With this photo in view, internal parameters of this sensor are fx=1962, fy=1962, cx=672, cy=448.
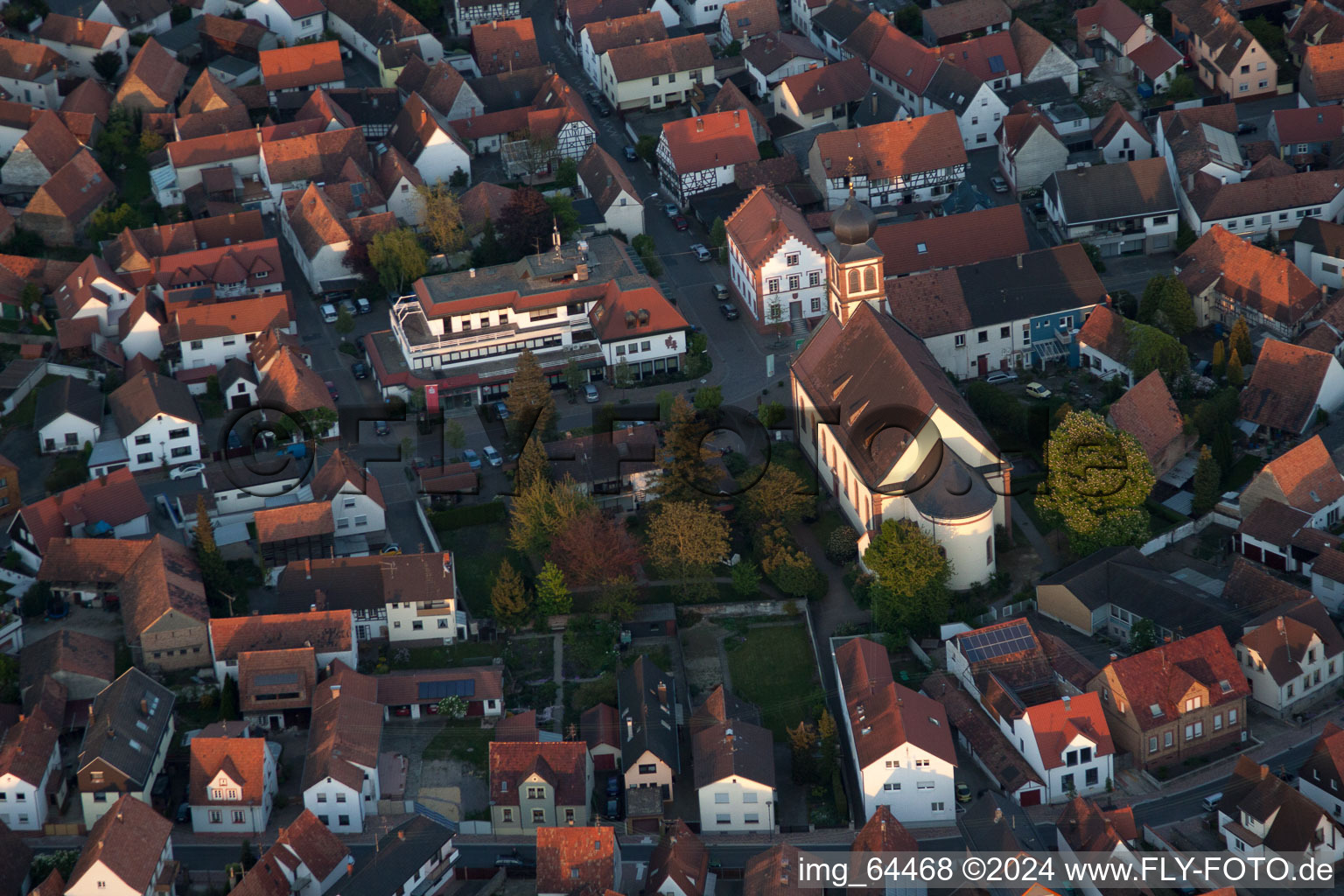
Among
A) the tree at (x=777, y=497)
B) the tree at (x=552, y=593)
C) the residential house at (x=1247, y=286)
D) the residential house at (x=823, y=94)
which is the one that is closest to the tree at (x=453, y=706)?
the tree at (x=552, y=593)

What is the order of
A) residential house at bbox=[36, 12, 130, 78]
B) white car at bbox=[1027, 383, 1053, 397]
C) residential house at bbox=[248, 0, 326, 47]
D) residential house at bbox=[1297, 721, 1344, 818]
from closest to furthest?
1. residential house at bbox=[1297, 721, 1344, 818]
2. white car at bbox=[1027, 383, 1053, 397]
3. residential house at bbox=[36, 12, 130, 78]
4. residential house at bbox=[248, 0, 326, 47]

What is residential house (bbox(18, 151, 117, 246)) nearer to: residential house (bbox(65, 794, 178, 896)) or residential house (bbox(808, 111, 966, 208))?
residential house (bbox(808, 111, 966, 208))

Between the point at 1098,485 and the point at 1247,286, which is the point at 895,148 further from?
the point at 1098,485

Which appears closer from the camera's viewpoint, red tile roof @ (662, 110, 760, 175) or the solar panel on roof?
the solar panel on roof

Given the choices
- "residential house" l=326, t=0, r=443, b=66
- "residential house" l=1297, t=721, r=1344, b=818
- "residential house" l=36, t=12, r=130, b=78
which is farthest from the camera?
"residential house" l=326, t=0, r=443, b=66

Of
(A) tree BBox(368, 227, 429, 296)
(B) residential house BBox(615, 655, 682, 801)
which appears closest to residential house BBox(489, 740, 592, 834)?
(B) residential house BBox(615, 655, 682, 801)

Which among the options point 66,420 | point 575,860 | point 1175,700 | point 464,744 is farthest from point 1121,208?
point 66,420

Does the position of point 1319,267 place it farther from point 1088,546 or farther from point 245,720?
point 245,720
